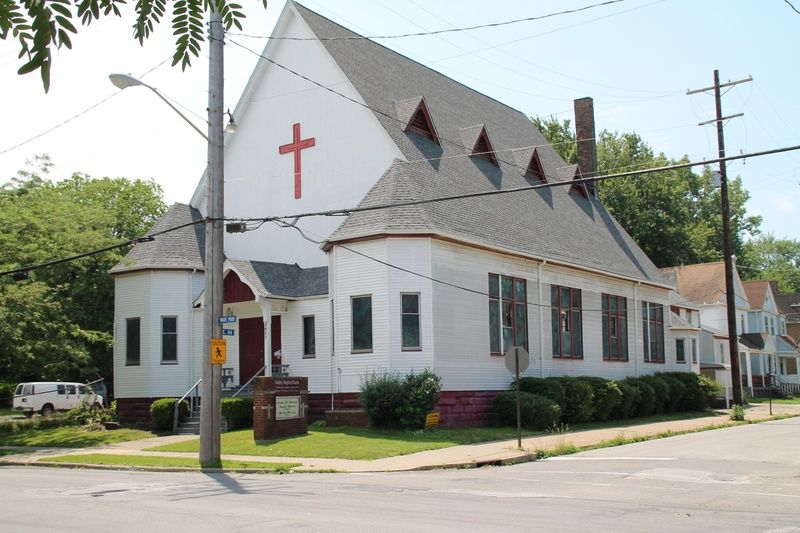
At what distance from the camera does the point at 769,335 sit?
70250 mm

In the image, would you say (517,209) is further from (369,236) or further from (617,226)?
(617,226)

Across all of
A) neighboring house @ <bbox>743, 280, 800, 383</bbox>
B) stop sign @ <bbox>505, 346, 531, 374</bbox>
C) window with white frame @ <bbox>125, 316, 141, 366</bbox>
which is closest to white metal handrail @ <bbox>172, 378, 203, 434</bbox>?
window with white frame @ <bbox>125, 316, 141, 366</bbox>

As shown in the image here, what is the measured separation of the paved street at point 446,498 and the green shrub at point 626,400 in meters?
11.9

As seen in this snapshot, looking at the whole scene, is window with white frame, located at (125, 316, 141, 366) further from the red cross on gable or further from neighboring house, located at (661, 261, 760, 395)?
neighboring house, located at (661, 261, 760, 395)

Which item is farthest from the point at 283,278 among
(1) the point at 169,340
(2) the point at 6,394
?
(2) the point at 6,394

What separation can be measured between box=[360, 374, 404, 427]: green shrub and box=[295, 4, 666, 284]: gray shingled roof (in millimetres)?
4552

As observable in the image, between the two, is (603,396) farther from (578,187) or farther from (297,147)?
(578,187)

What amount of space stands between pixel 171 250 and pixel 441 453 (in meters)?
14.8

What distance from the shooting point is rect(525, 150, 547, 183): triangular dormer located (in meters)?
37.2

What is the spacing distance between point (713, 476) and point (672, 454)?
4.39m

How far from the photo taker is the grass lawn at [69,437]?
2680cm

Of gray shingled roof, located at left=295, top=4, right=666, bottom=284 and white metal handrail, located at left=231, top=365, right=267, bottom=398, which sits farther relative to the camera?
white metal handrail, located at left=231, top=365, right=267, bottom=398

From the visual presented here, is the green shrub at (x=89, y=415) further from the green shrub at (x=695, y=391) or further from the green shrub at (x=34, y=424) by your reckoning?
the green shrub at (x=695, y=391)

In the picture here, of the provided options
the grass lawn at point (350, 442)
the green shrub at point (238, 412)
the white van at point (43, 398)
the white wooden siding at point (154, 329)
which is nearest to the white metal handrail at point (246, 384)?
the green shrub at point (238, 412)
